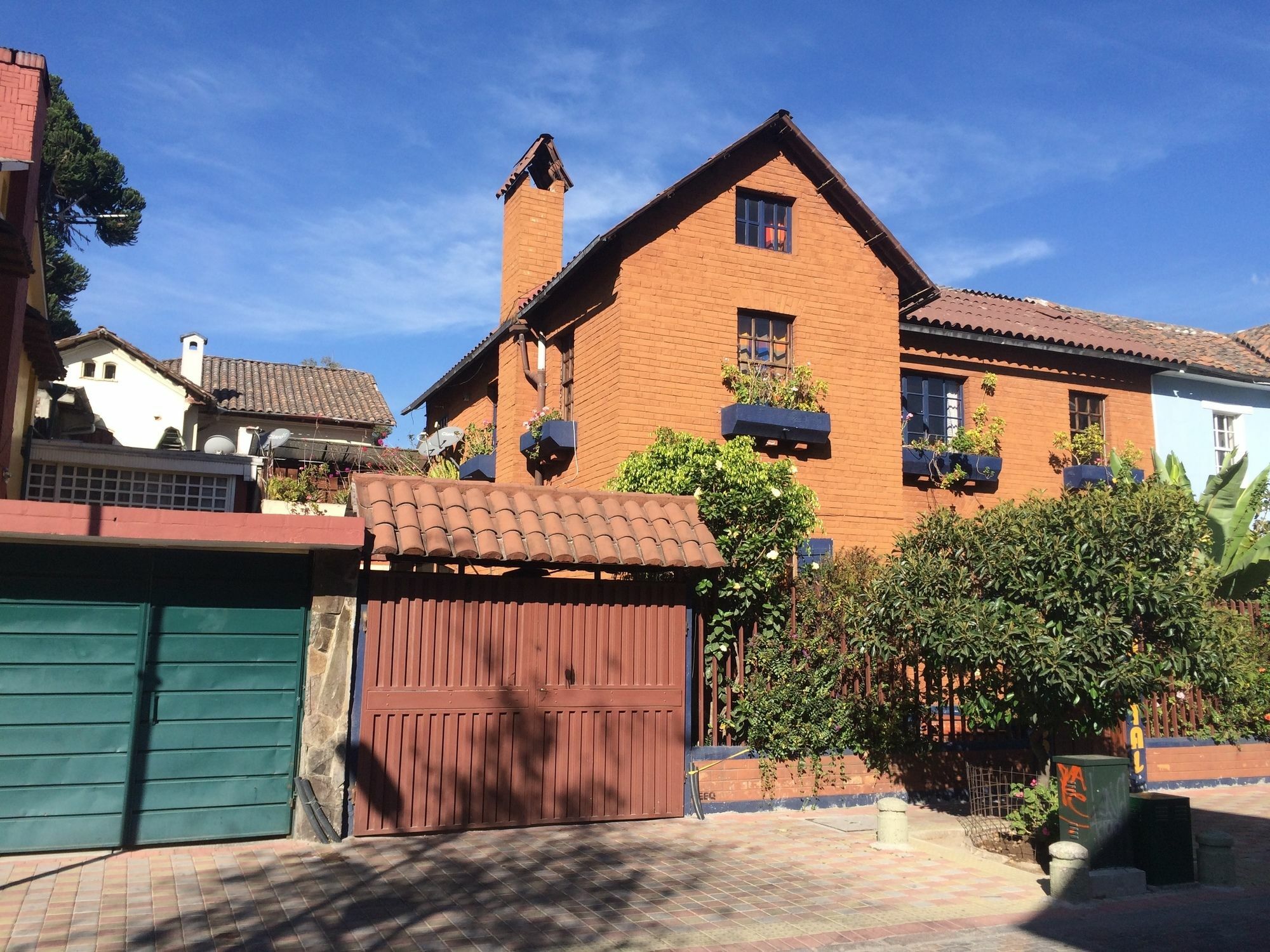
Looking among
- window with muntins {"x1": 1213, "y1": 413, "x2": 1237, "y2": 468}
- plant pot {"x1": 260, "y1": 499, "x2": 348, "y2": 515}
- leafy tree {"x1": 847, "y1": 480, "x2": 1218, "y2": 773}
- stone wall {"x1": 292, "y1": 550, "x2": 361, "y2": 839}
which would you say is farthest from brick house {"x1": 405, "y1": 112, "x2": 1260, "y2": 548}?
leafy tree {"x1": 847, "y1": 480, "x2": 1218, "y2": 773}

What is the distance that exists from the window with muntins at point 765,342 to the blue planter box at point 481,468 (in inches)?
218

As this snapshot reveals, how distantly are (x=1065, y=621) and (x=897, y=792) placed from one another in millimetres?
3546

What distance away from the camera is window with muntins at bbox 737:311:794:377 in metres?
15.5

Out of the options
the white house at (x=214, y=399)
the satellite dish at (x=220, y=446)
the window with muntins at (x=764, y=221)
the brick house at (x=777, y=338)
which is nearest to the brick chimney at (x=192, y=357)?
the white house at (x=214, y=399)

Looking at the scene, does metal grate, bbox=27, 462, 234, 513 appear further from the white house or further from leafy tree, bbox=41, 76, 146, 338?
leafy tree, bbox=41, 76, 146, 338

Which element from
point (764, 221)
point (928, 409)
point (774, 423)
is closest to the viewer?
point (774, 423)

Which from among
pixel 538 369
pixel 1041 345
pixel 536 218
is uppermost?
pixel 536 218

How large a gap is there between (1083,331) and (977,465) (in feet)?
16.4

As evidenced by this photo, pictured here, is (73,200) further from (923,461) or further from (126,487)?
(923,461)

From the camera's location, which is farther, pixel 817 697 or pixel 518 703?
pixel 817 697

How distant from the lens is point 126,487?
18.9m

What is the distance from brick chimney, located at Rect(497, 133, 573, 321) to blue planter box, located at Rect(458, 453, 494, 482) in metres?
2.71

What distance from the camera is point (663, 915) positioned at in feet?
22.8

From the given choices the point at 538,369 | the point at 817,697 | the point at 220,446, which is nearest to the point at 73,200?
the point at 220,446
